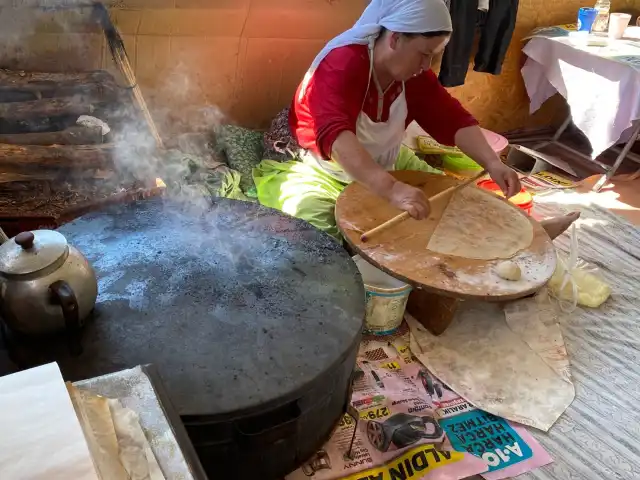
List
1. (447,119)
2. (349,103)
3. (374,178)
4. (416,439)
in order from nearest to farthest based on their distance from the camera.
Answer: (416,439)
(374,178)
(349,103)
(447,119)

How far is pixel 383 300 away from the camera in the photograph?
2.14 metres

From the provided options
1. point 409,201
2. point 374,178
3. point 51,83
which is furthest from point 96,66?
point 409,201

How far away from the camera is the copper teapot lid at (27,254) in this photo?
120 centimetres

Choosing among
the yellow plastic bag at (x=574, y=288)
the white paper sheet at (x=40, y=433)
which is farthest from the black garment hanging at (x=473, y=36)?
the white paper sheet at (x=40, y=433)

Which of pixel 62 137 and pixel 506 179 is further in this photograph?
pixel 506 179

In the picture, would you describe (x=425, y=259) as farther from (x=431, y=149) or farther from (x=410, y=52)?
(x=431, y=149)

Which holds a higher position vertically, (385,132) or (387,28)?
(387,28)

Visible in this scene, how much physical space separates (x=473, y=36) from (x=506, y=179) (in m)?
1.43

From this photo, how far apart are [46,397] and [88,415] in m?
0.07

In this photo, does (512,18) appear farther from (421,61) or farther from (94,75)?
(94,75)

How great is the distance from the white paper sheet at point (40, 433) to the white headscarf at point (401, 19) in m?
Answer: 1.72

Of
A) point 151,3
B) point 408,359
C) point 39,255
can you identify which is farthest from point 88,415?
point 151,3

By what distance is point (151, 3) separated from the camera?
8.57 feet

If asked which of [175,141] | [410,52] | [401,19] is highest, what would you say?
[401,19]
